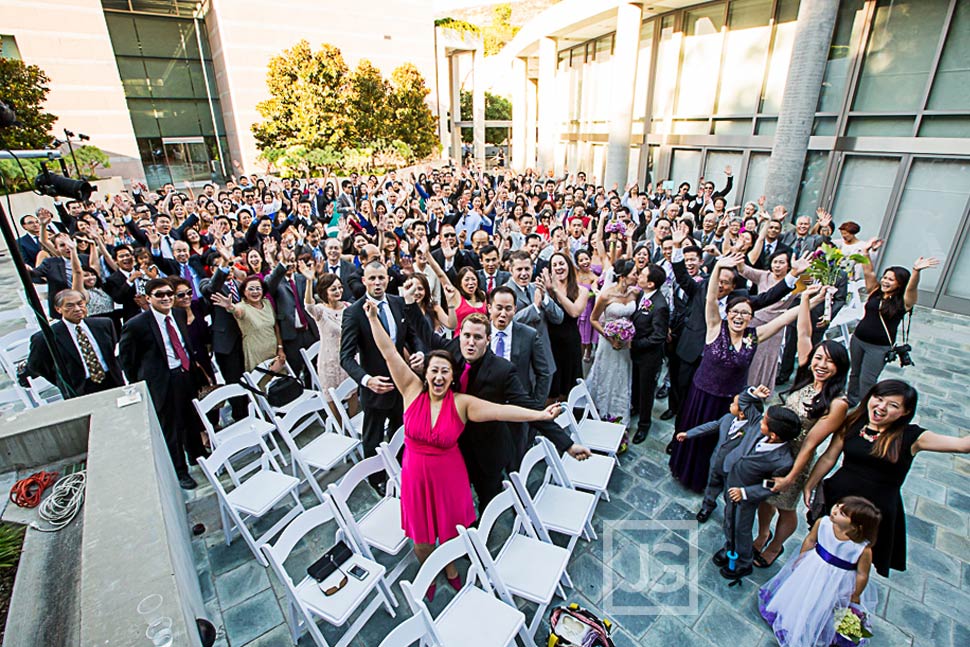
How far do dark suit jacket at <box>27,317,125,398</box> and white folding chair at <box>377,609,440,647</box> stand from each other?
140 inches

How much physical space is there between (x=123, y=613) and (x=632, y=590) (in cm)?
302

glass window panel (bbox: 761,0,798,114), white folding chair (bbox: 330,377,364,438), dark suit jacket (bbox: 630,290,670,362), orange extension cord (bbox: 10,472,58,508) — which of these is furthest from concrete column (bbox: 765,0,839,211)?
orange extension cord (bbox: 10,472,58,508)

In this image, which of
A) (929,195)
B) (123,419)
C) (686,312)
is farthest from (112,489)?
(929,195)

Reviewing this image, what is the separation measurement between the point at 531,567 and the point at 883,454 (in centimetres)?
224

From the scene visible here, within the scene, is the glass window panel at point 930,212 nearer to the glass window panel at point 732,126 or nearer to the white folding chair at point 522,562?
the glass window panel at point 732,126

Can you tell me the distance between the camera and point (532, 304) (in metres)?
4.54

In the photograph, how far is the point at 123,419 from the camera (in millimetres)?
3244

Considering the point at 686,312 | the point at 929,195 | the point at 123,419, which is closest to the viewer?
the point at 123,419

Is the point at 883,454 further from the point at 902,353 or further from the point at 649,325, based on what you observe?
the point at 902,353

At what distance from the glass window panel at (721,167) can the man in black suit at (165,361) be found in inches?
479

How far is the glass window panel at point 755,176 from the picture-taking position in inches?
445

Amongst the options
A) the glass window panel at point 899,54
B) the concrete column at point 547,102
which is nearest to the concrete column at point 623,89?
the concrete column at point 547,102

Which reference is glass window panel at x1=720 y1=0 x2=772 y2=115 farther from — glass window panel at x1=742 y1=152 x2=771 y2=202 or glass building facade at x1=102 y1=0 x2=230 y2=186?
glass building facade at x1=102 y1=0 x2=230 y2=186

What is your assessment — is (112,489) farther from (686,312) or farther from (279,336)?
(686,312)
